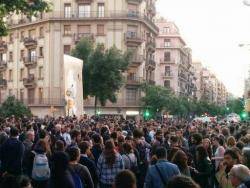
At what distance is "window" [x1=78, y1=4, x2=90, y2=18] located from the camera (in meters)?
64.9

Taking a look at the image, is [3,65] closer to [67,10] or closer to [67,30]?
[67,30]

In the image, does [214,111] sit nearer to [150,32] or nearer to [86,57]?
[150,32]

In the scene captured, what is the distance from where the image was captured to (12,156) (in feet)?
37.5

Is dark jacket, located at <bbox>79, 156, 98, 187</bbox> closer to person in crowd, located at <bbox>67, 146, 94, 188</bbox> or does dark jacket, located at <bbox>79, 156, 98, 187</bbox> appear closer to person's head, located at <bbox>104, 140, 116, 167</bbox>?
person's head, located at <bbox>104, 140, 116, 167</bbox>

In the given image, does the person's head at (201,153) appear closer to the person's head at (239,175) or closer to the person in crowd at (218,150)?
the person in crowd at (218,150)

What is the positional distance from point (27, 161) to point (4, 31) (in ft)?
33.3

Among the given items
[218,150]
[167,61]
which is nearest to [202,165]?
[218,150]

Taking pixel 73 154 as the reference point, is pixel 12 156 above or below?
below

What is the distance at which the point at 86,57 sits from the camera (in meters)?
53.8

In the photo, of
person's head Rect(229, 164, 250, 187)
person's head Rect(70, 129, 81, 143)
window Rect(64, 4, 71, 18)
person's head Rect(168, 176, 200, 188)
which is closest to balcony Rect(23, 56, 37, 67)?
window Rect(64, 4, 71, 18)

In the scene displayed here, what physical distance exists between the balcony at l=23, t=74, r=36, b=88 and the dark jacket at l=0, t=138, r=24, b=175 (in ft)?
183

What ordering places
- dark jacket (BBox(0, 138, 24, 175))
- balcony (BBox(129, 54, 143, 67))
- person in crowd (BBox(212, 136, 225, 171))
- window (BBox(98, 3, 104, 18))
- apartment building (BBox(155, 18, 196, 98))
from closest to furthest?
dark jacket (BBox(0, 138, 24, 175)) → person in crowd (BBox(212, 136, 225, 171)) → window (BBox(98, 3, 104, 18)) → balcony (BBox(129, 54, 143, 67)) → apartment building (BBox(155, 18, 196, 98))

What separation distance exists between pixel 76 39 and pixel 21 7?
4495 cm

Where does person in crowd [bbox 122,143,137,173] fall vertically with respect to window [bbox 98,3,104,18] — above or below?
below
